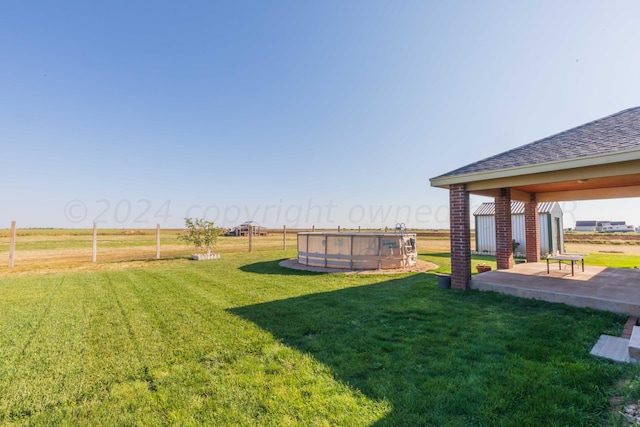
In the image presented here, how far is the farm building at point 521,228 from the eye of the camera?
1481 cm

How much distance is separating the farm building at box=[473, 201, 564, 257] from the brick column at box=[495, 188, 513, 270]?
849cm

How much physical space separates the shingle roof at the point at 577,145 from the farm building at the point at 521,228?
8.77 metres

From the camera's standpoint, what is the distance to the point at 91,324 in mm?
5023

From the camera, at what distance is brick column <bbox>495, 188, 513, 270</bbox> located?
8461 millimetres

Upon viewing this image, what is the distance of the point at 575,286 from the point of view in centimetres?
610

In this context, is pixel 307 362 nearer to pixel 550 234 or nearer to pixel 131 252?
pixel 550 234

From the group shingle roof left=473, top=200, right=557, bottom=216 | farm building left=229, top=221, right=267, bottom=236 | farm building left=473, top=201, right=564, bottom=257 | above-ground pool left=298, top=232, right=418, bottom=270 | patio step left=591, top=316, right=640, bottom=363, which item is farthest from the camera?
farm building left=229, top=221, right=267, bottom=236

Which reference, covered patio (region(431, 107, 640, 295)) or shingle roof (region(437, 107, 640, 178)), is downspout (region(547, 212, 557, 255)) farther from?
shingle roof (region(437, 107, 640, 178))

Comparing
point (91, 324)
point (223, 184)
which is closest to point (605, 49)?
point (91, 324)

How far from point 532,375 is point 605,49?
10.4 metres

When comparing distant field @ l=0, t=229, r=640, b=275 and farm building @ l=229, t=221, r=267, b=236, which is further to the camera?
farm building @ l=229, t=221, r=267, b=236

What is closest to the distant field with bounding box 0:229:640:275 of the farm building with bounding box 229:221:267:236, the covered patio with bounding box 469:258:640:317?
the covered patio with bounding box 469:258:640:317

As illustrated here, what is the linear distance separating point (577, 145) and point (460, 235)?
9.89 feet

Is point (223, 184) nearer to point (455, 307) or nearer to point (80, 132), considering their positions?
point (80, 132)
